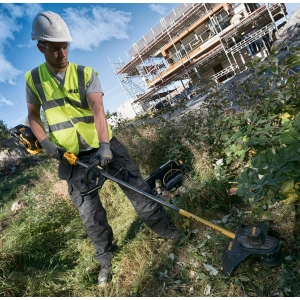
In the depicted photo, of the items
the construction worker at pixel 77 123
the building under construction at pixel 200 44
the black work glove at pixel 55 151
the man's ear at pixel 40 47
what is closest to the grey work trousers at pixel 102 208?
the construction worker at pixel 77 123

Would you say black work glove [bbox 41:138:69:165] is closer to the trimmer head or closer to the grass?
the grass

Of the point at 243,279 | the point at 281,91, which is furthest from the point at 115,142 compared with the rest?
the point at 281,91

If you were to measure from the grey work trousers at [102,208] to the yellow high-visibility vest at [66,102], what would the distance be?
0.25 meters

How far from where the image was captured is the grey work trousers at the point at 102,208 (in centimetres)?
234

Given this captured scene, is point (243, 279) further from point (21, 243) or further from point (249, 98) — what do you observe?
point (21, 243)

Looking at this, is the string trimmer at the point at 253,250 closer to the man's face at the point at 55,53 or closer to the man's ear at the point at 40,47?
the man's face at the point at 55,53

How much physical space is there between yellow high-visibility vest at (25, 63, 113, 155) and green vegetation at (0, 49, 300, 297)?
138cm

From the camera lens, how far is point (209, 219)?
2.48 metres

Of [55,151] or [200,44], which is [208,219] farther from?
[200,44]

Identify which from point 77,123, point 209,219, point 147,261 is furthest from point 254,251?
point 77,123

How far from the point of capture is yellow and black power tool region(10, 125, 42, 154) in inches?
101

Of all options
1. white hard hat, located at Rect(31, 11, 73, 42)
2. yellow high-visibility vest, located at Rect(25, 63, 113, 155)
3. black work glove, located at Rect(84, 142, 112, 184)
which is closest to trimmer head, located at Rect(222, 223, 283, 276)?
black work glove, located at Rect(84, 142, 112, 184)

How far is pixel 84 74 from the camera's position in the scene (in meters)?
2.29

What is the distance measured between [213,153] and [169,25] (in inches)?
858
